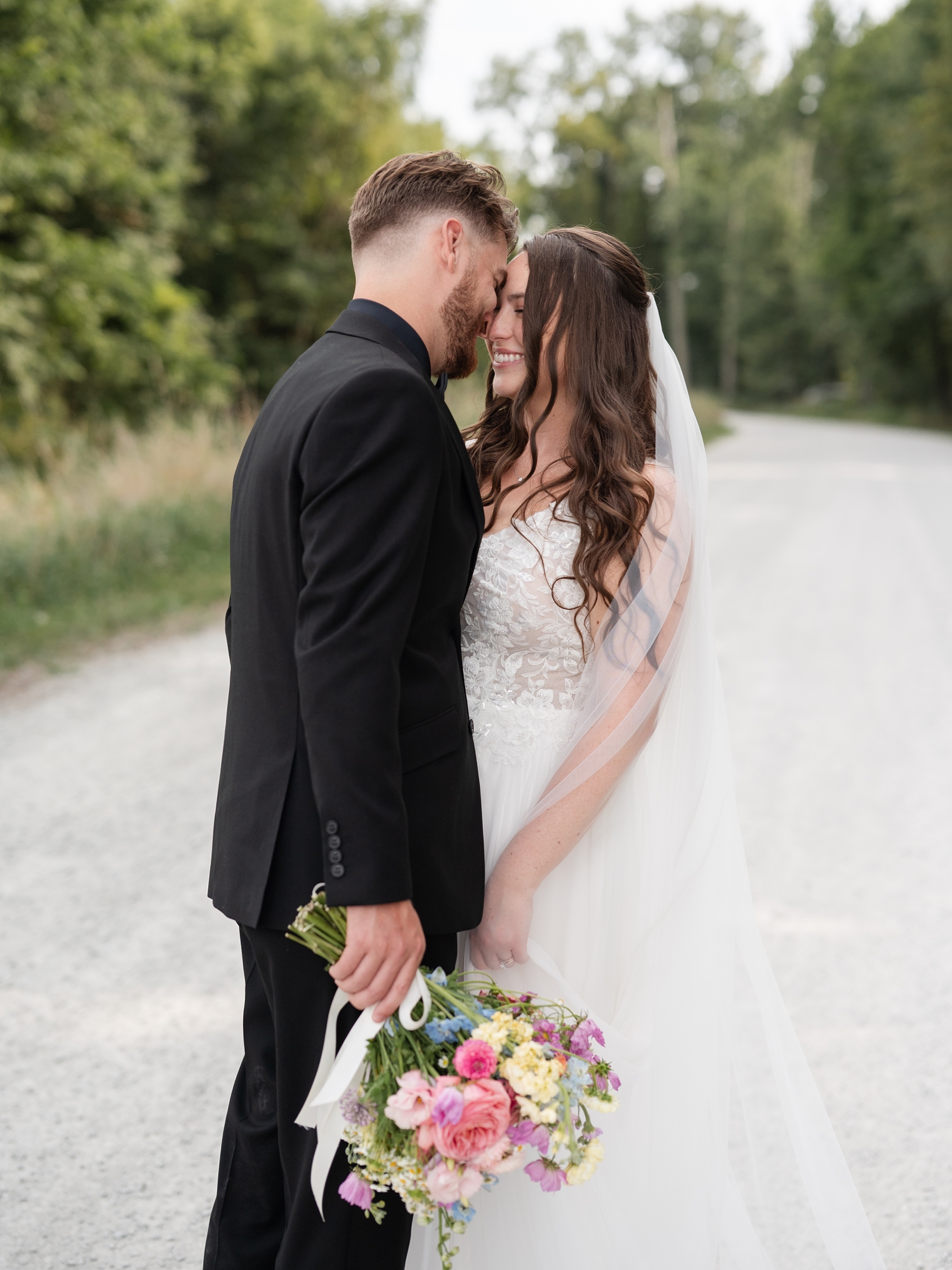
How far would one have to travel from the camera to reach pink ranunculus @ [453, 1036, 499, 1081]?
162cm

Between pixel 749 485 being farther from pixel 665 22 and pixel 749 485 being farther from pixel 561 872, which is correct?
pixel 665 22

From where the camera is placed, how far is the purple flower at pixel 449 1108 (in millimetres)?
1569

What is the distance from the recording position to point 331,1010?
5.75 ft

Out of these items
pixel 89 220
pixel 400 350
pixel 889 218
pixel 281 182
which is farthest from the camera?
pixel 889 218

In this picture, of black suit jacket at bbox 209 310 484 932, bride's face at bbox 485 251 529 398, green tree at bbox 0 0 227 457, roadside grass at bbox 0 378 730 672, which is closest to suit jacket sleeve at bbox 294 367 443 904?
black suit jacket at bbox 209 310 484 932

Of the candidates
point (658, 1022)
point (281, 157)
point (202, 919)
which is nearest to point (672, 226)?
point (281, 157)

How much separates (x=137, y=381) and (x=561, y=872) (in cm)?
1489

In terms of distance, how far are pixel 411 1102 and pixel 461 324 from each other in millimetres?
1315

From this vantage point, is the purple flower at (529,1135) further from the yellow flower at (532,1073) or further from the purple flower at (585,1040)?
the purple flower at (585,1040)

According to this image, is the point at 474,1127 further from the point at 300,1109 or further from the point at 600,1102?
the point at 300,1109

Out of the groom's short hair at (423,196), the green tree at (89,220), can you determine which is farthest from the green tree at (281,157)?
the groom's short hair at (423,196)

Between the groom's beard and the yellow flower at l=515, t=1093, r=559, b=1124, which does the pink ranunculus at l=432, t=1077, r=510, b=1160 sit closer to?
the yellow flower at l=515, t=1093, r=559, b=1124

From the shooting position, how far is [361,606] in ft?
5.20

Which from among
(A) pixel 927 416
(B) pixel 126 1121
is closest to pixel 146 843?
(B) pixel 126 1121
